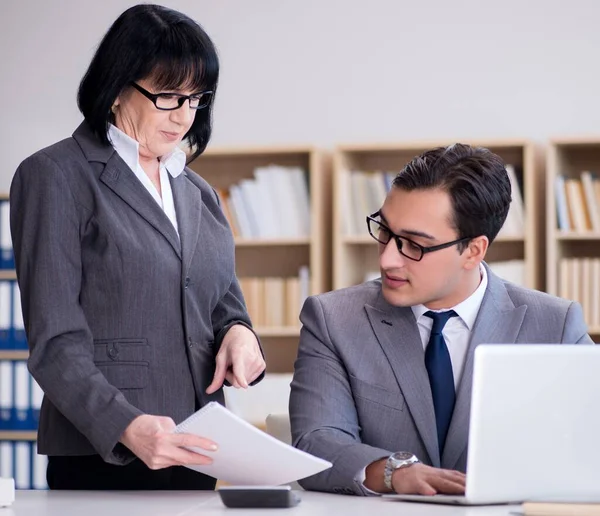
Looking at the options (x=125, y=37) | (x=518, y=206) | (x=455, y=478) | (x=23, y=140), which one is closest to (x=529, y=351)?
(x=455, y=478)

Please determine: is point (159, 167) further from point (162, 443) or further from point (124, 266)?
point (162, 443)

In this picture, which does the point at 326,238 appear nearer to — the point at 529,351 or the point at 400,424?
the point at 400,424

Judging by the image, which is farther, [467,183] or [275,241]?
[275,241]

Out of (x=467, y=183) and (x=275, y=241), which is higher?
(x=467, y=183)

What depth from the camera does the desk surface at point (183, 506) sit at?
63.0 inches

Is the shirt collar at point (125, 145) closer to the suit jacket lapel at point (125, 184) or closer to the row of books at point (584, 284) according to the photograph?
the suit jacket lapel at point (125, 184)

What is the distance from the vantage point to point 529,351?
5.00ft

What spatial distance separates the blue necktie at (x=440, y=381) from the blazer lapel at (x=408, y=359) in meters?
0.02

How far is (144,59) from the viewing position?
1.91 meters

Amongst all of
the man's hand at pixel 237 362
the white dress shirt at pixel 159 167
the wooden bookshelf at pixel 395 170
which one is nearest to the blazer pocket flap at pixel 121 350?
the man's hand at pixel 237 362

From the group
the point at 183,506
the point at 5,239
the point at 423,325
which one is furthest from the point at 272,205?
the point at 183,506

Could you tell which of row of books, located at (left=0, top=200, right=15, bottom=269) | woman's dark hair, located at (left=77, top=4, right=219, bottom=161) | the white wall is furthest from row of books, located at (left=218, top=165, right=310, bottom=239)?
woman's dark hair, located at (left=77, top=4, right=219, bottom=161)

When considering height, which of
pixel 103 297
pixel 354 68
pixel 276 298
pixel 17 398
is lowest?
pixel 17 398

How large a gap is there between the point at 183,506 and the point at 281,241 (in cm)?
297
